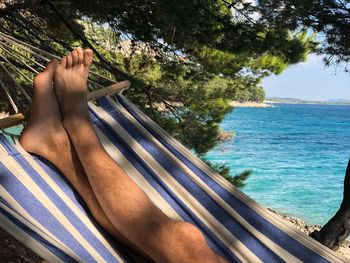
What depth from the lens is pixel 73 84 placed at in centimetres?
156

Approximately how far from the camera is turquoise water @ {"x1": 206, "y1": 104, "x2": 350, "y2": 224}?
10721 millimetres

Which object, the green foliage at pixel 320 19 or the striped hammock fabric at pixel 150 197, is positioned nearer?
the striped hammock fabric at pixel 150 197

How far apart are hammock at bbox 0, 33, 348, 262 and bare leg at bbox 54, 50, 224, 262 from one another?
0.25ft

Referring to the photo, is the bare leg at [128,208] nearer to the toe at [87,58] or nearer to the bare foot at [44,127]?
the bare foot at [44,127]

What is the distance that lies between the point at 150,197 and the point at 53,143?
34 centimetres

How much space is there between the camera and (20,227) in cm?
103

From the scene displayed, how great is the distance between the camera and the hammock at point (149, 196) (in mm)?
1127

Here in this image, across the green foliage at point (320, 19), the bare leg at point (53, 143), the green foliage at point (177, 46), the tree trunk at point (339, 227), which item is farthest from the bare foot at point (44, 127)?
the green foliage at point (320, 19)

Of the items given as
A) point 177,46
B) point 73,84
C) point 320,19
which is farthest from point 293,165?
point 73,84

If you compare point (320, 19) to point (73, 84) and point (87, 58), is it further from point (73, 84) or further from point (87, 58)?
point (73, 84)

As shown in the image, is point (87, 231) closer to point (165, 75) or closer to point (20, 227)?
point (20, 227)

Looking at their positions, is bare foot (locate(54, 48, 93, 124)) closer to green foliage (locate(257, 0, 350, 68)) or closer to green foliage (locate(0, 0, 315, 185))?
green foliage (locate(0, 0, 315, 185))

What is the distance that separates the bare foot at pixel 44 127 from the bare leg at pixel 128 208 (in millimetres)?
32

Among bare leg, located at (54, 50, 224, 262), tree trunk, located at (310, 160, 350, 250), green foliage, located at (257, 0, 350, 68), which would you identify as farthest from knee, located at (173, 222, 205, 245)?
green foliage, located at (257, 0, 350, 68)
